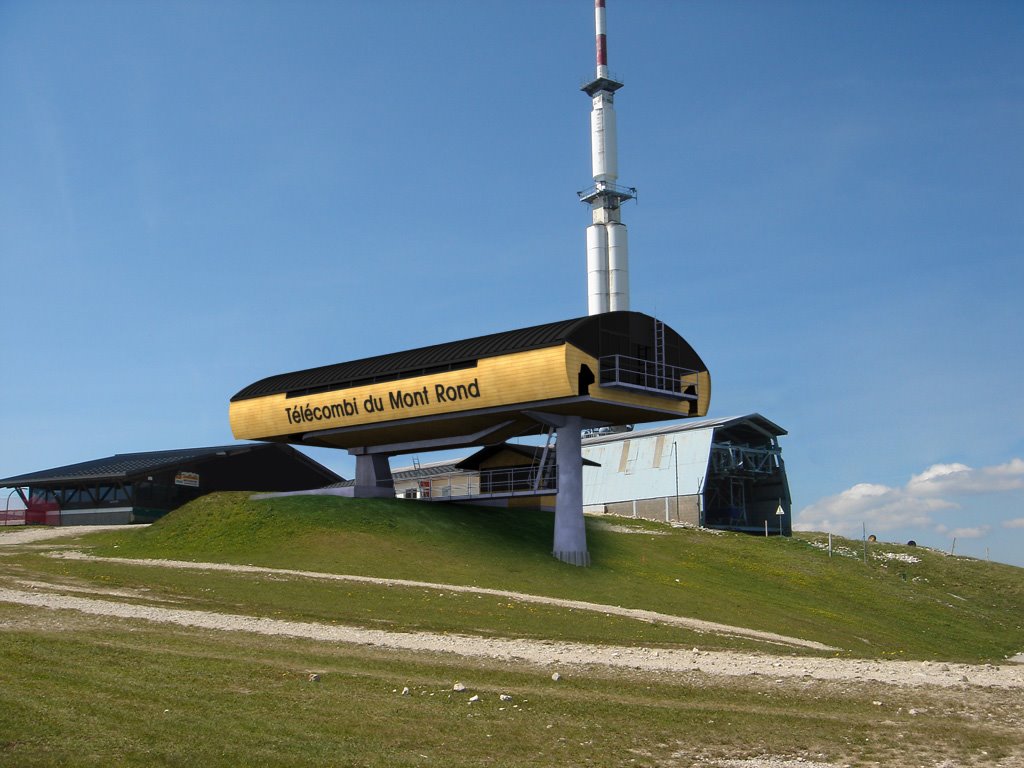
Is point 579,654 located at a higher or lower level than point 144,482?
lower

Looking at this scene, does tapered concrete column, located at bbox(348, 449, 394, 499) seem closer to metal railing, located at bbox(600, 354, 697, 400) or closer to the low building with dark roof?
the low building with dark roof

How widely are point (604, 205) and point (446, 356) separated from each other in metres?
66.0

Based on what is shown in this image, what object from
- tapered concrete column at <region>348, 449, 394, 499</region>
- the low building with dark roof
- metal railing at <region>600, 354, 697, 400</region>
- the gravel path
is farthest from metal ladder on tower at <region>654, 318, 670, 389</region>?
→ the low building with dark roof

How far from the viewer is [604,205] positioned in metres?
110

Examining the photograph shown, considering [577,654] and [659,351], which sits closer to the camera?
[577,654]

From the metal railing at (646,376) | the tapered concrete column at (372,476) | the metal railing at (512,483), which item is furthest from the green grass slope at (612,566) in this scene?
the metal railing at (646,376)

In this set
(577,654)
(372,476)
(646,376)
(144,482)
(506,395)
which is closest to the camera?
(577,654)

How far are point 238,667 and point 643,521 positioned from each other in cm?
4532

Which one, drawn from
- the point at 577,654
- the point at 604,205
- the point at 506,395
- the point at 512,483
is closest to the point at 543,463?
the point at 512,483

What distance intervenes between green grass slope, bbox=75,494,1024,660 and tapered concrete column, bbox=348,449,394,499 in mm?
2989

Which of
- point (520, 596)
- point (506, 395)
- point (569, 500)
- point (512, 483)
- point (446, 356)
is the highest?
point (446, 356)

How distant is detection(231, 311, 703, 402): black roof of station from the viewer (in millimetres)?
44656

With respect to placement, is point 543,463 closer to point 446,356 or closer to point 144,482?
point 446,356

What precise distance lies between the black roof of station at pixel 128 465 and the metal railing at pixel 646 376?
98.9ft
